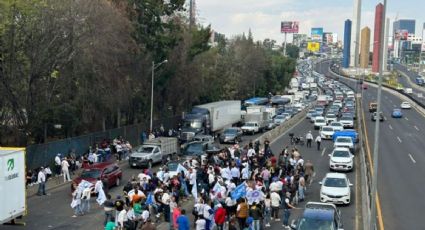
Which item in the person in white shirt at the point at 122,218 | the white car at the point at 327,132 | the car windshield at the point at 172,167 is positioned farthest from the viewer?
the white car at the point at 327,132

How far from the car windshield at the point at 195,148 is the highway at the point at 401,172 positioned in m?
11.6

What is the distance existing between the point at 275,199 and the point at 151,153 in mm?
15963

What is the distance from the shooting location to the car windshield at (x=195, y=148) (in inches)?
1475

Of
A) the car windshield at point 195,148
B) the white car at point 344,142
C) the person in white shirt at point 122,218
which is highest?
the person in white shirt at point 122,218

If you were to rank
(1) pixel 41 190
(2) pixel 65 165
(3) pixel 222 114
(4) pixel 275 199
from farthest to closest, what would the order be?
1. (3) pixel 222 114
2. (2) pixel 65 165
3. (1) pixel 41 190
4. (4) pixel 275 199

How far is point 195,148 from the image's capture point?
37875mm

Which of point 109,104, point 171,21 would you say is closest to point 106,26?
point 109,104

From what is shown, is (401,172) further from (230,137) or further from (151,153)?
(230,137)

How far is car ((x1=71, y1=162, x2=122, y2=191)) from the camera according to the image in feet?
89.4

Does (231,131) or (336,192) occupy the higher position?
(336,192)

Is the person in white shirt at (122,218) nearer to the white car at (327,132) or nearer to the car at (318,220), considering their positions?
the car at (318,220)

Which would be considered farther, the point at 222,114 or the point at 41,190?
the point at 222,114

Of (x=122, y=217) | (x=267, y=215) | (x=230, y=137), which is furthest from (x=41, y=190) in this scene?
(x=230, y=137)

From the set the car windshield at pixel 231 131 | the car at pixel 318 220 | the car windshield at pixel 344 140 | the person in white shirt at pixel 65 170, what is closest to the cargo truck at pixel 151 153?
the person in white shirt at pixel 65 170
